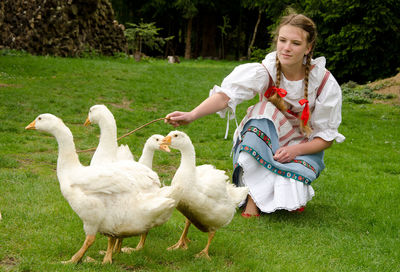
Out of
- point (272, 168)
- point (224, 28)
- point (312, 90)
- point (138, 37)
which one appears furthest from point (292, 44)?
point (224, 28)

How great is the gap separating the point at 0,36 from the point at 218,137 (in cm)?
1364

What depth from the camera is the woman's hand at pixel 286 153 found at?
5.23m

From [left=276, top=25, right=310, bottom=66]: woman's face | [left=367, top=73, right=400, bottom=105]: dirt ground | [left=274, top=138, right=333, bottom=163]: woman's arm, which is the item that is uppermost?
[left=276, top=25, right=310, bottom=66]: woman's face

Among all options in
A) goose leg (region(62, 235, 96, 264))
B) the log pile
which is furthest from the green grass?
the log pile

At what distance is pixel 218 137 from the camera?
992 cm

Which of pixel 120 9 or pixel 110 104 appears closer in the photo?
pixel 110 104

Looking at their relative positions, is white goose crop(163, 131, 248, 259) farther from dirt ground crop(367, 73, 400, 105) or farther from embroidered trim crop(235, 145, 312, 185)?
dirt ground crop(367, 73, 400, 105)

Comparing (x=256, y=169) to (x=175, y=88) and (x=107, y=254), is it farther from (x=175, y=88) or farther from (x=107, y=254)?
(x=175, y=88)

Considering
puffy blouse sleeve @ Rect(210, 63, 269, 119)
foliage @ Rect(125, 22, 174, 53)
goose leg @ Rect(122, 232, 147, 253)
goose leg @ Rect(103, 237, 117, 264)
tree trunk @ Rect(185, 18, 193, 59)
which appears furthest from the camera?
tree trunk @ Rect(185, 18, 193, 59)

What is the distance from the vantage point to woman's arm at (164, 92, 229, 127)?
4137 millimetres

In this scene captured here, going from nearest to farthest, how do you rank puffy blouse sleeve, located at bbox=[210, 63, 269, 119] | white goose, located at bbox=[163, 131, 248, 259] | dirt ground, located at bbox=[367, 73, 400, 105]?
white goose, located at bbox=[163, 131, 248, 259] < puffy blouse sleeve, located at bbox=[210, 63, 269, 119] < dirt ground, located at bbox=[367, 73, 400, 105]

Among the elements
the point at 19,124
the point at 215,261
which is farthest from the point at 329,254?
the point at 19,124

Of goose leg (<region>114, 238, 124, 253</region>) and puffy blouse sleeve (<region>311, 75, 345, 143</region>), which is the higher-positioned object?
puffy blouse sleeve (<region>311, 75, 345, 143</region>)

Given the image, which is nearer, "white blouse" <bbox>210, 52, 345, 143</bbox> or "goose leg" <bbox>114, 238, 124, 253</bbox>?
"goose leg" <bbox>114, 238, 124, 253</bbox>
